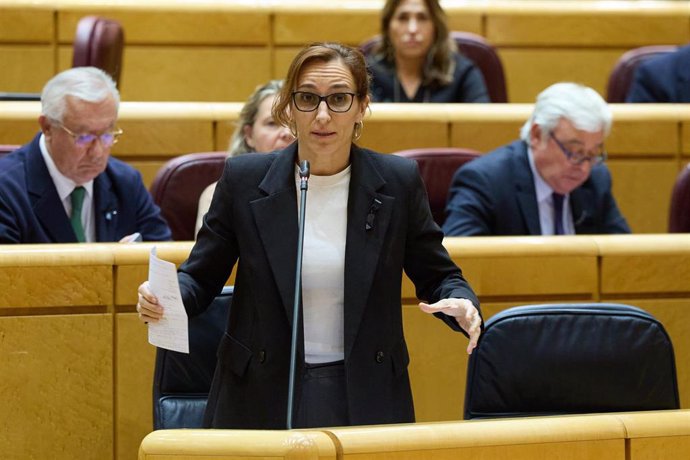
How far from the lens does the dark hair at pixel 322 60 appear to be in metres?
1.35

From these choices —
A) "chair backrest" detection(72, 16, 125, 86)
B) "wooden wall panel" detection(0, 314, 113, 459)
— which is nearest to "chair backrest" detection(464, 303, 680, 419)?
"wooden wall panel" detection(0, 314, 113, 459)

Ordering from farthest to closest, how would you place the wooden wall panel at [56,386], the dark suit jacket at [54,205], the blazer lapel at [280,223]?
the dark suit jacket at [54,205] < the wooden wall panel at [56,386] < the blazer lapel at [280,223]

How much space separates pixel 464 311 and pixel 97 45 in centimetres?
166

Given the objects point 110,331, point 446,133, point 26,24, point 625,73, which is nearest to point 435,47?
point 446,133

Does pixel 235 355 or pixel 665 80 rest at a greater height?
A: pixel 665 80

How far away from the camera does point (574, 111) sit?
2264mm

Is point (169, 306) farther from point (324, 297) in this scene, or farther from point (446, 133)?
point (446, 133)

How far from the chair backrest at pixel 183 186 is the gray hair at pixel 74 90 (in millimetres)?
228

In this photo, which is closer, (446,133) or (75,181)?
(75,181)

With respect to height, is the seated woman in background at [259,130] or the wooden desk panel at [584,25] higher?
the wooden desk panel at [584,25]

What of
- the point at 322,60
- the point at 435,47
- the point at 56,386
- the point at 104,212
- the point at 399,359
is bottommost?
the point at 56,386

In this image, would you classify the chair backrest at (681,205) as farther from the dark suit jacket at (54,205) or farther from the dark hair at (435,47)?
the dark suit jacket at (54,205)

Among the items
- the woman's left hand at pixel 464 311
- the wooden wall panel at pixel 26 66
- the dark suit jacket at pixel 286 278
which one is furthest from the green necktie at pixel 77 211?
the wooden wall panel at pixel 26 66

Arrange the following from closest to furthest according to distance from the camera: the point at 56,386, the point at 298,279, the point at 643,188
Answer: the point at 298,279 < the point at 56,386 < the point at 643,188
